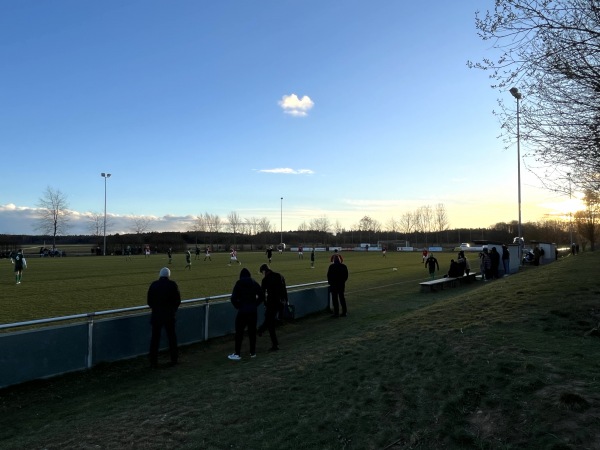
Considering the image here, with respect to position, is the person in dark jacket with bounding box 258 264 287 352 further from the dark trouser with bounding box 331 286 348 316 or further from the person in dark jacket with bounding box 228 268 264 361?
the dark trouser with bounding box 331 286 348 316

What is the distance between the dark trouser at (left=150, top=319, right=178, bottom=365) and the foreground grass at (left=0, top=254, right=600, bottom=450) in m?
0.28

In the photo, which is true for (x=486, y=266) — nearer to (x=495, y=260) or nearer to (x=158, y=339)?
(x=495, y=260)

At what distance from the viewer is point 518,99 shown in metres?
8.35

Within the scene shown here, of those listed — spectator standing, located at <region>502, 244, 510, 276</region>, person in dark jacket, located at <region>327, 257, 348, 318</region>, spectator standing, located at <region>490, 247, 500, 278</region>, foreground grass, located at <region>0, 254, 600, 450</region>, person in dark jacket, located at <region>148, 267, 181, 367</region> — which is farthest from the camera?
spectator standing, located at <region>502, 244, 510, 276</region>

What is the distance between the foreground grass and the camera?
3.93 metres

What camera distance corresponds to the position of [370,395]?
16.1ft

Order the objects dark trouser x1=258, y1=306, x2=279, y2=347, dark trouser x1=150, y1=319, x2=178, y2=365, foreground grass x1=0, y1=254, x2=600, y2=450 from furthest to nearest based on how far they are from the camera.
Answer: dark trouser x1=258, y1=306, x2=279, y2=347, dark trouser x1=150, y1=319, x2=178, y2=365, foreground grass x1=0, y1=254, x2=600, y2=450

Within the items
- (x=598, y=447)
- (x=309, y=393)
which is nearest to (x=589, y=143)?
(x=598, y=447)

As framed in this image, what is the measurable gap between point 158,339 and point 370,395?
4518mm

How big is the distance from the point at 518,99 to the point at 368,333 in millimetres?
5141

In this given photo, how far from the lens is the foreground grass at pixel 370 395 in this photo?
393 cm

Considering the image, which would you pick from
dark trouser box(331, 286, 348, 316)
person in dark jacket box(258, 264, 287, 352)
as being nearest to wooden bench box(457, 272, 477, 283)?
dark trouser box(331, 286, 348, 316)

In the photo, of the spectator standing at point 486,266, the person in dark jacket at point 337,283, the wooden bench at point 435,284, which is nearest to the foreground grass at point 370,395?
the person in dark jacket at point 337,283

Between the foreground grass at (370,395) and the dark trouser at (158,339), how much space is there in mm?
276
